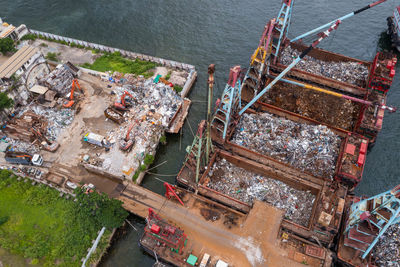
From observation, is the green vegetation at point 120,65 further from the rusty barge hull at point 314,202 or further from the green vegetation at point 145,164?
the rusty barge hull at point 314,202

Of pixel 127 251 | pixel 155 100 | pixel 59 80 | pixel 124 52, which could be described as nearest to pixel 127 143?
pixel 155 100

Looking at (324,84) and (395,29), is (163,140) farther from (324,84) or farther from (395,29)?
(395,29)

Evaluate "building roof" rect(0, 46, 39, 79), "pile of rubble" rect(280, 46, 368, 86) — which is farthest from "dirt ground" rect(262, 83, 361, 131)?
"building roof" rect(0, 46, 39, 79)

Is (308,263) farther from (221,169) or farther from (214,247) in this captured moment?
(221,169)

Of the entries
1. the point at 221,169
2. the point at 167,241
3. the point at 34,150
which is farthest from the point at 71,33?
the point at 167,241

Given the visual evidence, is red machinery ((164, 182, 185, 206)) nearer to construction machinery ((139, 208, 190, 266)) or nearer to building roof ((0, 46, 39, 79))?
construction machinery ((139, 208, 190, 266))
